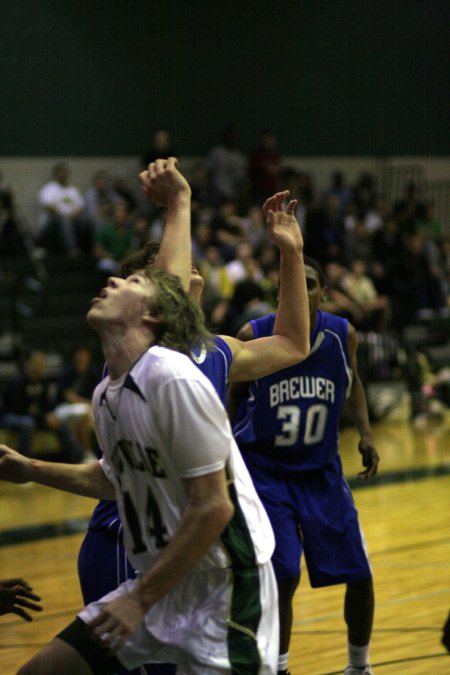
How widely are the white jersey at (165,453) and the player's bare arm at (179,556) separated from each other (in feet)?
0.18

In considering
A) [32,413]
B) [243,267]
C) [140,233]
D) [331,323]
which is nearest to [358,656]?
[331,323]

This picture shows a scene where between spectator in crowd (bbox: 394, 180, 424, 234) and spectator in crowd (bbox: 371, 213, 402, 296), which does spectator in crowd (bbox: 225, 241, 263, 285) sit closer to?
spectator in crowd (bbox: 371, 213, 402, 296)

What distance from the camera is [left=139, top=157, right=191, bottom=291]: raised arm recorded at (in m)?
3.65

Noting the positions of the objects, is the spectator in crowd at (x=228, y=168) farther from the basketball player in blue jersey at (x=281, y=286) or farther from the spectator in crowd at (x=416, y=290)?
the basketball player in blue jersey at (x=281, y=286)

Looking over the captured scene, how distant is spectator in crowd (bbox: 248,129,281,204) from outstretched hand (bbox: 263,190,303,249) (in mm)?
14132

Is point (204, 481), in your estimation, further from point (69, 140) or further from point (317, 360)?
point (69, 140)

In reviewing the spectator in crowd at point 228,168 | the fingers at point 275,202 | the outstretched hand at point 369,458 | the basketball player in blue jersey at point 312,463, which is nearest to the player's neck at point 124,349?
the fingers at point 275,202

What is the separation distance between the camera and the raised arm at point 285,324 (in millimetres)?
3645

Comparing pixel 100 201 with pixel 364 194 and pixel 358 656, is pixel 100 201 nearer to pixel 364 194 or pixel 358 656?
pixel 364 194

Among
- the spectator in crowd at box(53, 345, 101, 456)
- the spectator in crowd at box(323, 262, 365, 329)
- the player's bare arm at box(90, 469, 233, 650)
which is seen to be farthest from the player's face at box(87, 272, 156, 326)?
the spectator in crowd at box(323, 262, 365, 329)

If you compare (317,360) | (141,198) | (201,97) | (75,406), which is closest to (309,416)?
(317,360)

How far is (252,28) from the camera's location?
1977 centimetres

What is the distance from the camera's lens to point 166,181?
376 centimetres

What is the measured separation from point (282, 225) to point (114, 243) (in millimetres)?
11342
